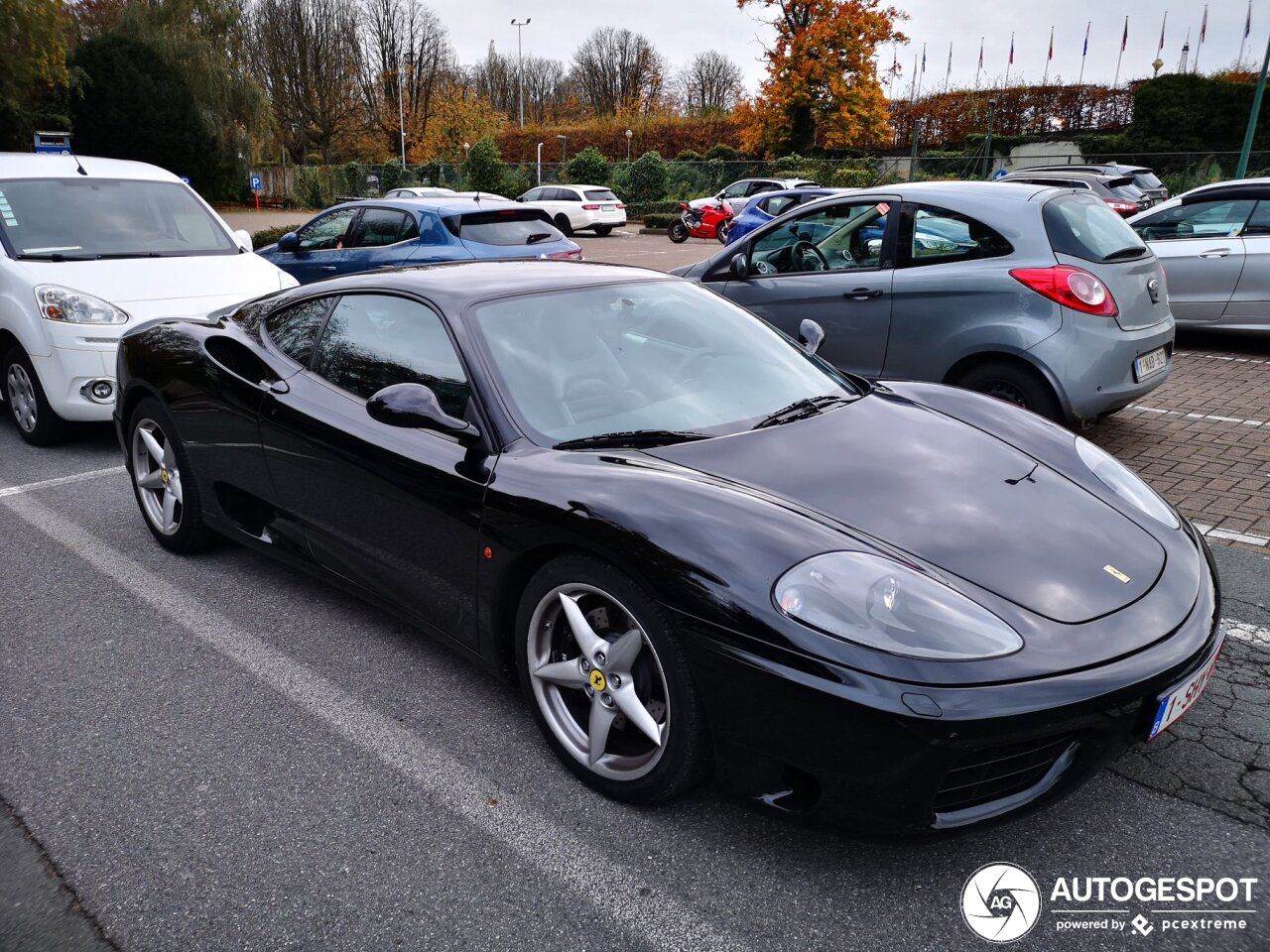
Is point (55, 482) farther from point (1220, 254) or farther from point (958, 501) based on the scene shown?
point (1220, 254)

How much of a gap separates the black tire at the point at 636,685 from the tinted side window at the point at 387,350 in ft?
2.35

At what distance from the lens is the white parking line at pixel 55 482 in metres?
5.32

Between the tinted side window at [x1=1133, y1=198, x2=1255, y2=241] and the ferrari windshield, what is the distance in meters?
6.82

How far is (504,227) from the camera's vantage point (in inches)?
377

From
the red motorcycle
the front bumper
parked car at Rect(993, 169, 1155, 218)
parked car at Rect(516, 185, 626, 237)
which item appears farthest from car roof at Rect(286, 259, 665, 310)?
parked car at Rect(516, 185, 626, 237)

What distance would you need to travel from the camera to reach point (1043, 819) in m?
2.48

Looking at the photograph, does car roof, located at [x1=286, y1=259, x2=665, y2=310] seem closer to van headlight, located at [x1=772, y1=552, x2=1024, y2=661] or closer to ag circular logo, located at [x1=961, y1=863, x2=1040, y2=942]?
van headlight, located at [x1=772, y1=552, x2=1024, y2=661]

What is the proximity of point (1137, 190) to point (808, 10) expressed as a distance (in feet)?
79.8

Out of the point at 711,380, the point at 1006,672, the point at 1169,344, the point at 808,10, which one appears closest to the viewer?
the point at 1006,672

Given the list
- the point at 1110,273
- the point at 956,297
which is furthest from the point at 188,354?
the point at 1110,273

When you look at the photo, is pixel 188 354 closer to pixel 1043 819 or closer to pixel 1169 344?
pixel 1043 819

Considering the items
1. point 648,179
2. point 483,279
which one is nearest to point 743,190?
point 648,179

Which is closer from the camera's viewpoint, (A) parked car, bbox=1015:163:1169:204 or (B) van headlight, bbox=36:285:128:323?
(B) van headlight, bbox=36:285:128:323

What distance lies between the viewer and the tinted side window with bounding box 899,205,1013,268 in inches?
217
